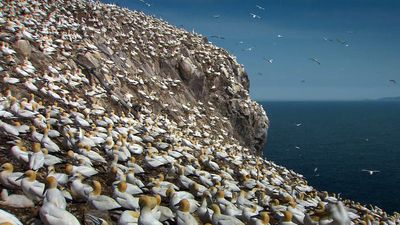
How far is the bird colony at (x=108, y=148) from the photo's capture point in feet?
25.0

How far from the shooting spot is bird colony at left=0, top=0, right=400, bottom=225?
7.61m

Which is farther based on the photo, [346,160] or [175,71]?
[346,160]

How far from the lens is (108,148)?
42.5 feet

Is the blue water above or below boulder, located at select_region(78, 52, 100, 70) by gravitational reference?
below

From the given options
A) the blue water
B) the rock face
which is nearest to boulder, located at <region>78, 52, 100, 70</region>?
the rock face

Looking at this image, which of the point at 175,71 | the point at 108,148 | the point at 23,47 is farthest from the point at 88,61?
the point at 175,71

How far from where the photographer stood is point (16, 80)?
55.4ft

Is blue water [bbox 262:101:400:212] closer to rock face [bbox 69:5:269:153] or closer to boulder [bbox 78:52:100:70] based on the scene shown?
rock face [bbox 69:5:269:153]

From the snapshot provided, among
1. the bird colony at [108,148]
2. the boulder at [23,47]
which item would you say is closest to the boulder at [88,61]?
the bird colony at [108,148]

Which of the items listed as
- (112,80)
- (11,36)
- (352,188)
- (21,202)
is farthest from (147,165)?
(352,188)

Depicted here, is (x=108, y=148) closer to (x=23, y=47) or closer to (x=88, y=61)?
(x=23, y=47)

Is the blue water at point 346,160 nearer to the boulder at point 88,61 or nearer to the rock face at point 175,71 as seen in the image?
the rock face at point 175,71

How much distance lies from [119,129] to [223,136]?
24420 mm

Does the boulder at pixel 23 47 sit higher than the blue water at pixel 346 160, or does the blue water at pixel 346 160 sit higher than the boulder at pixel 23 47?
the boulder at pixel 23 47
